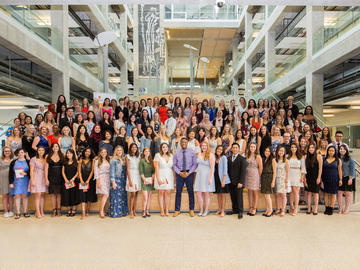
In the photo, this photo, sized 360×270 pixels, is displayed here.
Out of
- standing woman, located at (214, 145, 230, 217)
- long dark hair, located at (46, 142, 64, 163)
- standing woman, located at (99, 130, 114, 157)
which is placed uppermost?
standing woman, located at (99, 130, 114, 157)

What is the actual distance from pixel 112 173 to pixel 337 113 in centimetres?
1735

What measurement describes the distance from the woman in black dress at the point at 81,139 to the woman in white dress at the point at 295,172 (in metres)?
4.80

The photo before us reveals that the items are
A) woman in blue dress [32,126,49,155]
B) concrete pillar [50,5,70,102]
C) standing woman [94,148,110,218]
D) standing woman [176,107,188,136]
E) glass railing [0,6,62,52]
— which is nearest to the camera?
standing woman [94,148,110,218]

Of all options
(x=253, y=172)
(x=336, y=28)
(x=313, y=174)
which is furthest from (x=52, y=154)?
(x=336, y=28)

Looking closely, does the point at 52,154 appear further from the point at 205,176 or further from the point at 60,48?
the point at 60,48

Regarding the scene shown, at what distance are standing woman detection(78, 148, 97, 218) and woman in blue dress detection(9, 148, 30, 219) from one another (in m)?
1.22

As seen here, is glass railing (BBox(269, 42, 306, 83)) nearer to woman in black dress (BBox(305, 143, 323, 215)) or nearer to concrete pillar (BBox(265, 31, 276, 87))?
concrete pillar (BBox(265, 31, 276, 87))

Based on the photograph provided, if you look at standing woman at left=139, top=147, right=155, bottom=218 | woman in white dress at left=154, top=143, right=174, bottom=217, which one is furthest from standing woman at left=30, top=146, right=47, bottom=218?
woman in white dress at left=154, top=143, right=174, bottom=217

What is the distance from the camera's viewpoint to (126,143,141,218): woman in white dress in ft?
19.9

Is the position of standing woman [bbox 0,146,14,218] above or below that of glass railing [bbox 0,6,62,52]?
below

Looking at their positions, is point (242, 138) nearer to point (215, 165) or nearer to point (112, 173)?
point (215, 165)

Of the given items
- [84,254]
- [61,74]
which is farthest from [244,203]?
[61,74]

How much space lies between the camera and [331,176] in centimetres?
617

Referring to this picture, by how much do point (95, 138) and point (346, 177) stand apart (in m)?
5.94
